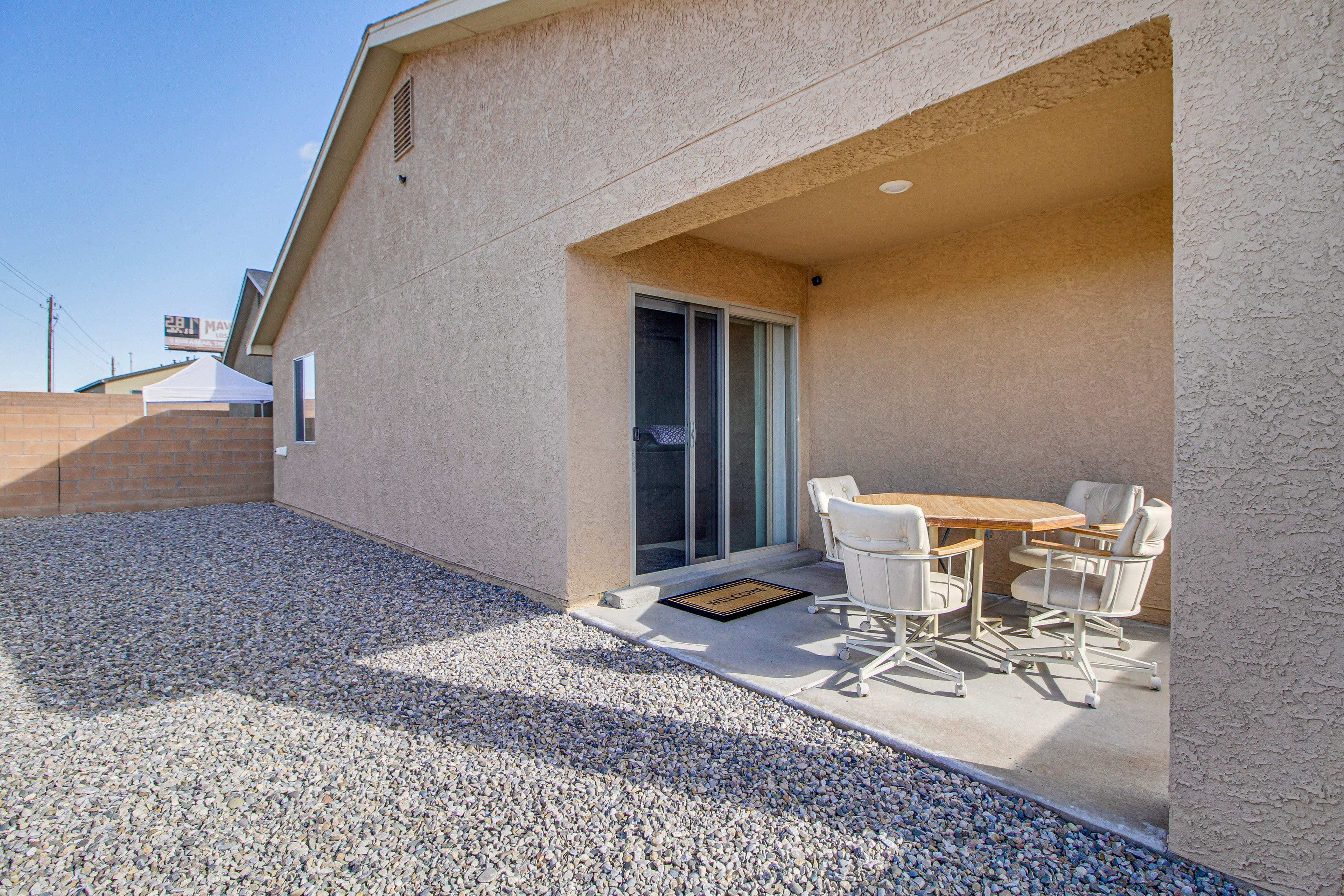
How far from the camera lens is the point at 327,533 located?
7.89 metres

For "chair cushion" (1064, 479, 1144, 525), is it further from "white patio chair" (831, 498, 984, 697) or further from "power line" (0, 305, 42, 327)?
"power line" (0, 305, 42, 327)

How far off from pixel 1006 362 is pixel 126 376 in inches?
1351

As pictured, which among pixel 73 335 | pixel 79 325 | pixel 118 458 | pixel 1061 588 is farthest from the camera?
pixel 79 325

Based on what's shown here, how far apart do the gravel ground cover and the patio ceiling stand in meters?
2.94

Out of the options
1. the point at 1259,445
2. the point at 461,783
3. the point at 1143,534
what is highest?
the point at 1259,445

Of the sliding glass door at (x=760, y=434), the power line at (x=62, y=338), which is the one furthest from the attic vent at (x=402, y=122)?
the power line at (x=62, y=338)

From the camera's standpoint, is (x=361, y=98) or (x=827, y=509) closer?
(x=827, y=509)

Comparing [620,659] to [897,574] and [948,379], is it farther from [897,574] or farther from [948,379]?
[948,379]

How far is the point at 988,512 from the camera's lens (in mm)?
3734

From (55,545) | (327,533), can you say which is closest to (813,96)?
(327,533)

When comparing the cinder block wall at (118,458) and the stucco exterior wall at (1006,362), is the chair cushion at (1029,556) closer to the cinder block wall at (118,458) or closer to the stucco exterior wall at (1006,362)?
the stucco exterior wall at (1006,362)

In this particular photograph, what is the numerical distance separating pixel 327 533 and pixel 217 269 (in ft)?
122

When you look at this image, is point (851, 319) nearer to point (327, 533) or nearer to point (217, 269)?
point (327, 533)

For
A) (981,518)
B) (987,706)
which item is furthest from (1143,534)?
(987,706)
